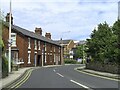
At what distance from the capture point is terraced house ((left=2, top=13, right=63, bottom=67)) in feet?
197

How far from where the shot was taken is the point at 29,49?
209ft

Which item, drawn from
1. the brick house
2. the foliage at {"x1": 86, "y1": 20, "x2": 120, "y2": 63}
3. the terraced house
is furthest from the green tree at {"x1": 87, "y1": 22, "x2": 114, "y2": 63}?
the brick house

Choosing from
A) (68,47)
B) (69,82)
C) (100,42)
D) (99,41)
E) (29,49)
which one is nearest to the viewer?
(69,82)

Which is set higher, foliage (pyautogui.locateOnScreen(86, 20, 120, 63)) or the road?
foliage (pyautogui.locateOnScreen(86, 20, 120, 63))

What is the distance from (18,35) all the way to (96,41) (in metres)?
17.9

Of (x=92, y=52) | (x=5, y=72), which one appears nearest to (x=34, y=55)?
(x=92, y=52)

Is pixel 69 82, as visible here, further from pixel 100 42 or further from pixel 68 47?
pixel 68 47

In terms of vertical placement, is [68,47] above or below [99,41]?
above

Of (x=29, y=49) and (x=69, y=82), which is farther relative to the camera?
(x=29, y=49)

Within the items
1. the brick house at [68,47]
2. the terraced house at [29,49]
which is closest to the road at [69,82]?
the terraced house at [29,49]

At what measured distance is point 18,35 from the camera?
2395 inches

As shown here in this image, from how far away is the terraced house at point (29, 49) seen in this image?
60.1 meters

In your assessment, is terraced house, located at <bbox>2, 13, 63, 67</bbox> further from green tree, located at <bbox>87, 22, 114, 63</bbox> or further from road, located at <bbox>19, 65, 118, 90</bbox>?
road, located at <bbox>19, 65, 118, 90</bbox>

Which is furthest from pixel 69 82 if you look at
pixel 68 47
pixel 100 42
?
pixel 68 47
